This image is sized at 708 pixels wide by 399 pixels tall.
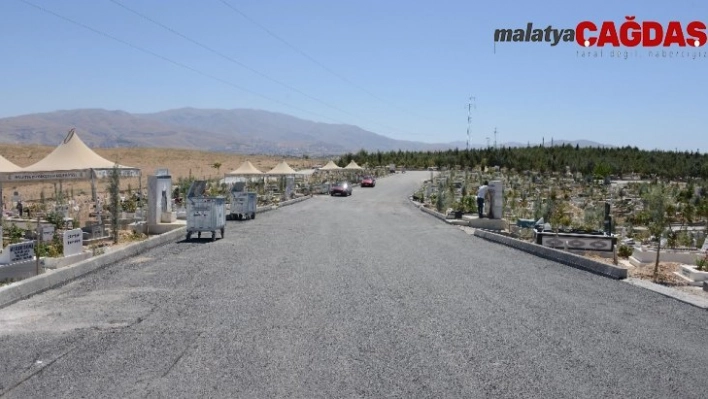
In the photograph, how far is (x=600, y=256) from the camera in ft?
56.0

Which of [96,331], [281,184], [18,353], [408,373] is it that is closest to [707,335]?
[408,373]

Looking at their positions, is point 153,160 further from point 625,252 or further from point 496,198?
point 625,252

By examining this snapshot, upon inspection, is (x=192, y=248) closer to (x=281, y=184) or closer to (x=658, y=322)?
(x=658, y=322)

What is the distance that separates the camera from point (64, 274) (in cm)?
1251

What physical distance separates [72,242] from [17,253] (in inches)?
84.7

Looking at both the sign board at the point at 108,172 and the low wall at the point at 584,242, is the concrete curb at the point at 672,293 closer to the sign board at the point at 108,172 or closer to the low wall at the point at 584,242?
the low wall at the point at 584,242

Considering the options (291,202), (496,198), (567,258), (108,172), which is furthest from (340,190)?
(567,258)

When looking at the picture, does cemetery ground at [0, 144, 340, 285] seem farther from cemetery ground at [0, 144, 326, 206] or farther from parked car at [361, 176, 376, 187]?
parked car at [361, 176, 376, 187]

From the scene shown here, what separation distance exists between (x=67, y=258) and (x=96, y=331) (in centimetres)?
581

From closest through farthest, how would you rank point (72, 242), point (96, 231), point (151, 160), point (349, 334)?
point (349, 334), point (72, 242), point (96, 231), point (151, 160)

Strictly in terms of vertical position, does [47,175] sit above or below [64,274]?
above

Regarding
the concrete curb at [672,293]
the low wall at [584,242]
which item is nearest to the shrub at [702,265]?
the concrete curb at [672,293]

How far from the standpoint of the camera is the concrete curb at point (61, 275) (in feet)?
34.7

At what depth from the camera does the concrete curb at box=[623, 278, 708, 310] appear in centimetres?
1080
